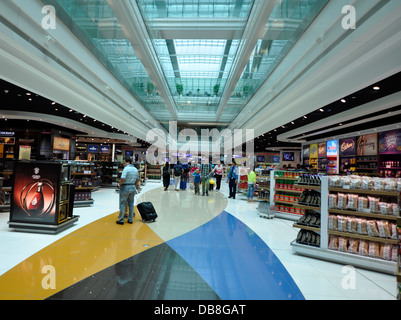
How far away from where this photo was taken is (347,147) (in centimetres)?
1138

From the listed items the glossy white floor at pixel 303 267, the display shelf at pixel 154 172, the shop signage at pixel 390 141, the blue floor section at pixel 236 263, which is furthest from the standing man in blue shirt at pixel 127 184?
the display shelf at pixel 154 172

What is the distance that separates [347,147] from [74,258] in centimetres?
1296

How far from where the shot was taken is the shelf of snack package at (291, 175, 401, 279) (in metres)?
3.03

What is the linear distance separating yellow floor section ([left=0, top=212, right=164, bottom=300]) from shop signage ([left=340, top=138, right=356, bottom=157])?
11039mm

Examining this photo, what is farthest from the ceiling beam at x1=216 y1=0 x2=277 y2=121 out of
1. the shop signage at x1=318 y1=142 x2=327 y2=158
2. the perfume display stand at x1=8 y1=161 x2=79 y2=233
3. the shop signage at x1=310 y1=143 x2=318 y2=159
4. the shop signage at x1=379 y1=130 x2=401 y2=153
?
the shop signage at x1=310 y1=143 x2=318 y2=159

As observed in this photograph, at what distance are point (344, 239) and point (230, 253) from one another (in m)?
1.80

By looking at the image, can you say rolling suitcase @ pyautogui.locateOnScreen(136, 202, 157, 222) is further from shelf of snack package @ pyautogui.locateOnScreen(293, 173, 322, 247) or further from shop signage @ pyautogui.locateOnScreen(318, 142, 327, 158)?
shop signage @ pyautogui.locateOnScreen(318, 142, 327, 158)

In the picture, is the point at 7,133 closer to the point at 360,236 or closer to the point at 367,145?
the point at 360,236

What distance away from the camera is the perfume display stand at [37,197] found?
422cm

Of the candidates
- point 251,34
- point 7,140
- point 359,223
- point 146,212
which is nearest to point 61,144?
point 7,140

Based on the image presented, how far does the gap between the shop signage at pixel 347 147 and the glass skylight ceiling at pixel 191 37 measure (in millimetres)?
5733
